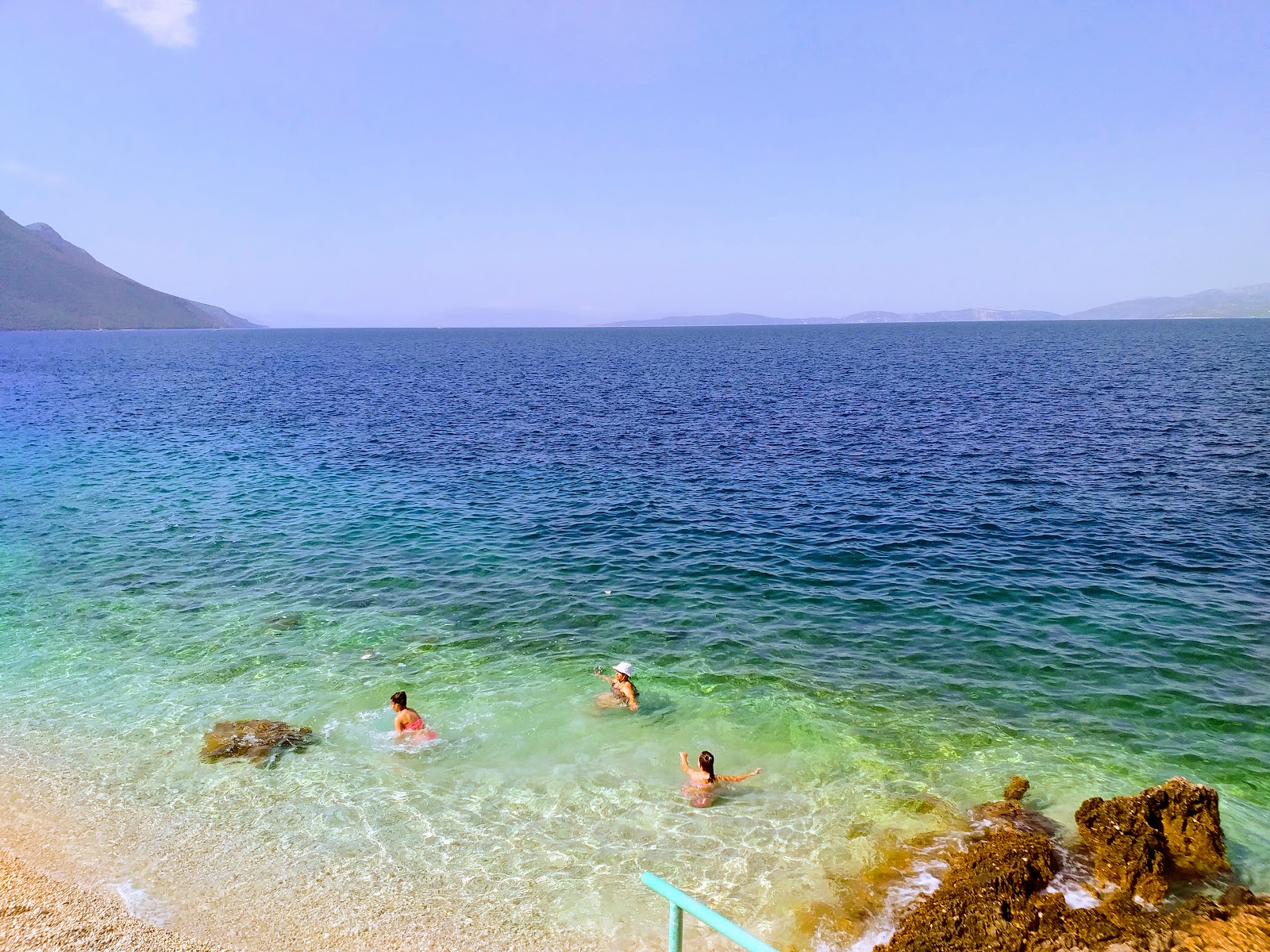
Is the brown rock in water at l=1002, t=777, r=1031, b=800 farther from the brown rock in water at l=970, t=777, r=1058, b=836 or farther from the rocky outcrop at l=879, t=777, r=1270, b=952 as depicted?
the rocky outcrop at l=879, t=777, r=1270, b=952

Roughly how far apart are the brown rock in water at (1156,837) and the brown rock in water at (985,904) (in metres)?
0.96

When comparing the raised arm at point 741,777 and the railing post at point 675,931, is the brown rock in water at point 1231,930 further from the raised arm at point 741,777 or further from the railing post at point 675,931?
the railing post at point 675,931

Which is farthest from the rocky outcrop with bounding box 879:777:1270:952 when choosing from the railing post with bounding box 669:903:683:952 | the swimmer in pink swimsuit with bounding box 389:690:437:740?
the swimmer in pink swimsuit with bounding box 389:690:437:740

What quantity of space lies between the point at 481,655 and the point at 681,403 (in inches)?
2147

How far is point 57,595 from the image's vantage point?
25.9m

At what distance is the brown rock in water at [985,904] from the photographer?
1059 cm

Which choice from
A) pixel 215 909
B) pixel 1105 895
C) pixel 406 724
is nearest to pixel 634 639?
pixel 406 724

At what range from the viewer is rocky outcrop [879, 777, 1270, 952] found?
416 inches

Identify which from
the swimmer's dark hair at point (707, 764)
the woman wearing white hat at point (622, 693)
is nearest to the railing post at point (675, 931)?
the swimmer's dark hair at point (707, 764)

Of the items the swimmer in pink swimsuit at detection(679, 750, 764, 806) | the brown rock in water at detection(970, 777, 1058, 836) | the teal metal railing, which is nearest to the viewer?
the teal metal railing

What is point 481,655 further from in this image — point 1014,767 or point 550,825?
Answer: point 1014,767

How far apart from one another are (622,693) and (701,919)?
13.4 meters

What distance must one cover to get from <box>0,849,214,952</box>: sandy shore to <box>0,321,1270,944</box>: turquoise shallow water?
1.03 m

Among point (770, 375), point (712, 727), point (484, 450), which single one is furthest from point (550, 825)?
point (770, 375)
